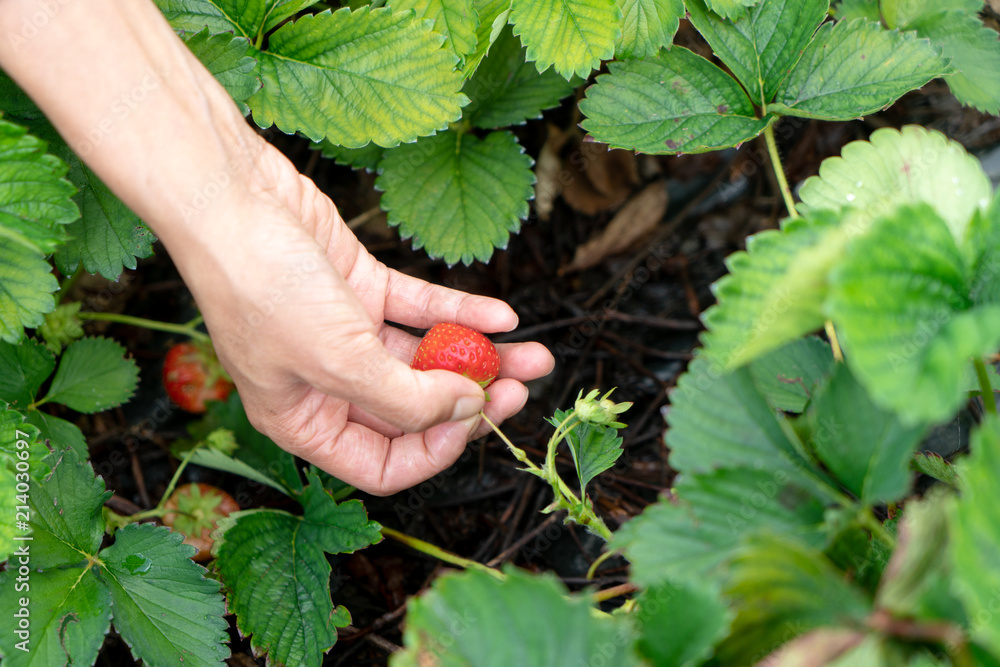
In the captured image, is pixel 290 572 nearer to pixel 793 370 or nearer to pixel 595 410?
pixel 595 410

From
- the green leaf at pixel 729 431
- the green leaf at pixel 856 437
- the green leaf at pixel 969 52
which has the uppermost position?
the green leaf at pixel 969 52

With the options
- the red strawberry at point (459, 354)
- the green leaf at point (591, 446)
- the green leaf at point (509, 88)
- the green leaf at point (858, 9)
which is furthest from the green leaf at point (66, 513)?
the green leaf at point (858, 9)

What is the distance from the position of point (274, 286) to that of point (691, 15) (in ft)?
3.83

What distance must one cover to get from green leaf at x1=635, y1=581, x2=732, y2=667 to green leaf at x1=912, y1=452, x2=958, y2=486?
68cm

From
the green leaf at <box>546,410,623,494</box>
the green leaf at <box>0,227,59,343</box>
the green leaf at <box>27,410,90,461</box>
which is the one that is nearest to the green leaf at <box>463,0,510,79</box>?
the green leaf at <box>546,410,623,494</box>

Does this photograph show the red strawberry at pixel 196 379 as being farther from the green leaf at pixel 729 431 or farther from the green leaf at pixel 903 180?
the green leaf at pixel 903 180

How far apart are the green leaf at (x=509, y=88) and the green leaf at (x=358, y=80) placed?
29 centimetres

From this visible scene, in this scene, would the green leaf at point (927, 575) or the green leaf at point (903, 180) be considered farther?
the green leaf at point (903, 180)

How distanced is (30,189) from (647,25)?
1.35 m

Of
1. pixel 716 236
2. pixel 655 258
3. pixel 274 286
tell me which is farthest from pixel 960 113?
pixel 274 286

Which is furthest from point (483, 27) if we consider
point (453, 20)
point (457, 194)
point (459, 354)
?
point (459, 354)

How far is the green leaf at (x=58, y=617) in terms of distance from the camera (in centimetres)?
134

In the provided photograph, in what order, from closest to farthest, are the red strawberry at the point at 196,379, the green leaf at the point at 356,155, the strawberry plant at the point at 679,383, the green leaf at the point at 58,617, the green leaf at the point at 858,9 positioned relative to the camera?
the strawberry plant at the point at 679,383
the green leaf at the point at 58,617
the green leaf at the point at 858,9
the green leaf at the point at 356,155
the red strawberry at the point at 196,379

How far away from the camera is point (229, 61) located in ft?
5.23
